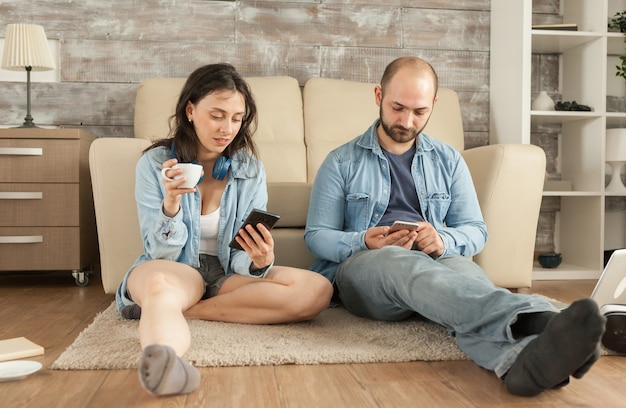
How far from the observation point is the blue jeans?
1.33m

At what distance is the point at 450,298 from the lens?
4.70ft

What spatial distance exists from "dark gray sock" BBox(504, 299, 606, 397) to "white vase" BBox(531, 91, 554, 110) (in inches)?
91.4

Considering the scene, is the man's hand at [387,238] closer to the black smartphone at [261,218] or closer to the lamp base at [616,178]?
the black smartphone at [261,218]

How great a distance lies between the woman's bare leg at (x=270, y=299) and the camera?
6.01 feet

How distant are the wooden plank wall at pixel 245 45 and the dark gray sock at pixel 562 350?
2.48 meters

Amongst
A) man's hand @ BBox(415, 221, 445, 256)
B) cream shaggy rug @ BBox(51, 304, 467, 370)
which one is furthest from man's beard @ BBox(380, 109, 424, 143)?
cream shaggy rug @ BBox(51, 304, 467, 370)

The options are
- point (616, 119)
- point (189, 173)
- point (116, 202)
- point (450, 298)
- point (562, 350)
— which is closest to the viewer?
point (562, 350)

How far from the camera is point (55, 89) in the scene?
3.36 meters

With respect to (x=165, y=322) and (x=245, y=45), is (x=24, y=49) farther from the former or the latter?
(x=165, y=322)

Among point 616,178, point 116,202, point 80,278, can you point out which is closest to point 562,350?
point 116,202

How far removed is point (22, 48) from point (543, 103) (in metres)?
2.47

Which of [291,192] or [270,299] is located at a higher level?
[291,192]

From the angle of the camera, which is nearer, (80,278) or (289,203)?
(289,203)

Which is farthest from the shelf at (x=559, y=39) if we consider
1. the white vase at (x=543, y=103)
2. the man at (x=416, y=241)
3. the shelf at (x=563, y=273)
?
the man at (x=416, y=241)
